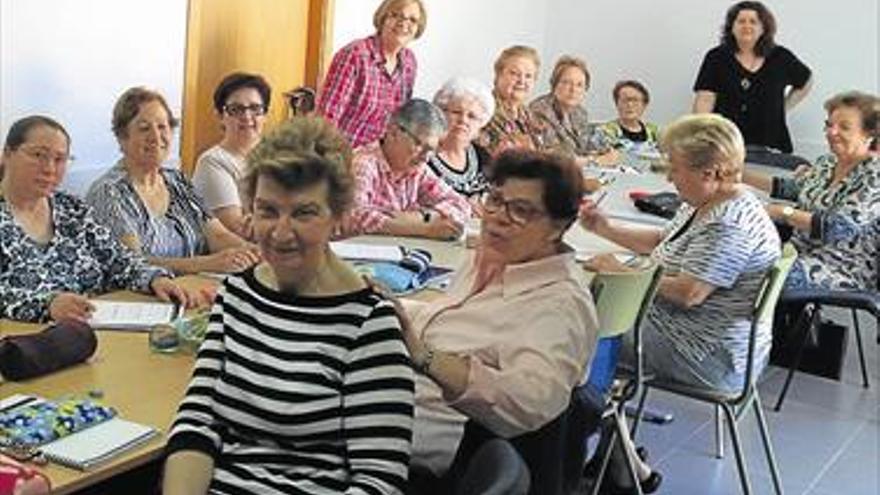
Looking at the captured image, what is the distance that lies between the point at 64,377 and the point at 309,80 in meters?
4.21

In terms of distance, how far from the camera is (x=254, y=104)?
3725mm

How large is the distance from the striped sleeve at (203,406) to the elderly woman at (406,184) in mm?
1718

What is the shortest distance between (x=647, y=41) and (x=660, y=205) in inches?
157

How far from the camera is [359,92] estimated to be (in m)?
4.95

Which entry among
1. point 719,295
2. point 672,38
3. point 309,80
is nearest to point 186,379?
point 719,295

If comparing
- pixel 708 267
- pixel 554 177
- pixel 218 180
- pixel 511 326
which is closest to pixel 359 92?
pixel 218 180

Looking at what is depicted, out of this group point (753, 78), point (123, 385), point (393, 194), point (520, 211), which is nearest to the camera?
point (123, 385)

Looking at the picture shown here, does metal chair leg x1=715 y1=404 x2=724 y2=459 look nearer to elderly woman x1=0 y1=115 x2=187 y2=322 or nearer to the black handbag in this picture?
the black handbag

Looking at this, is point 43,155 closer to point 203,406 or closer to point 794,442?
point 203,406

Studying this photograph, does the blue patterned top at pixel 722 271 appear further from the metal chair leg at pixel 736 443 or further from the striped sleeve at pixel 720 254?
the metal chair leg at pixel 736 443

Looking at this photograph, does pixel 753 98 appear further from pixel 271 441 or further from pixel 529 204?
pixel 271 441

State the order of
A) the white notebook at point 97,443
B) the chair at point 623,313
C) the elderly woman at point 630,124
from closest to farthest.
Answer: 1. the white notebook at point 97,443
2. the chair at point 623,313
3. the elderly woman at point 630,124

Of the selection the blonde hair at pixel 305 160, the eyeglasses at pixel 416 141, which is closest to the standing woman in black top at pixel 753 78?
the eyeglasses at pixel 416 141

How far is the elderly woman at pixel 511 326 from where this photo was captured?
204 cm
